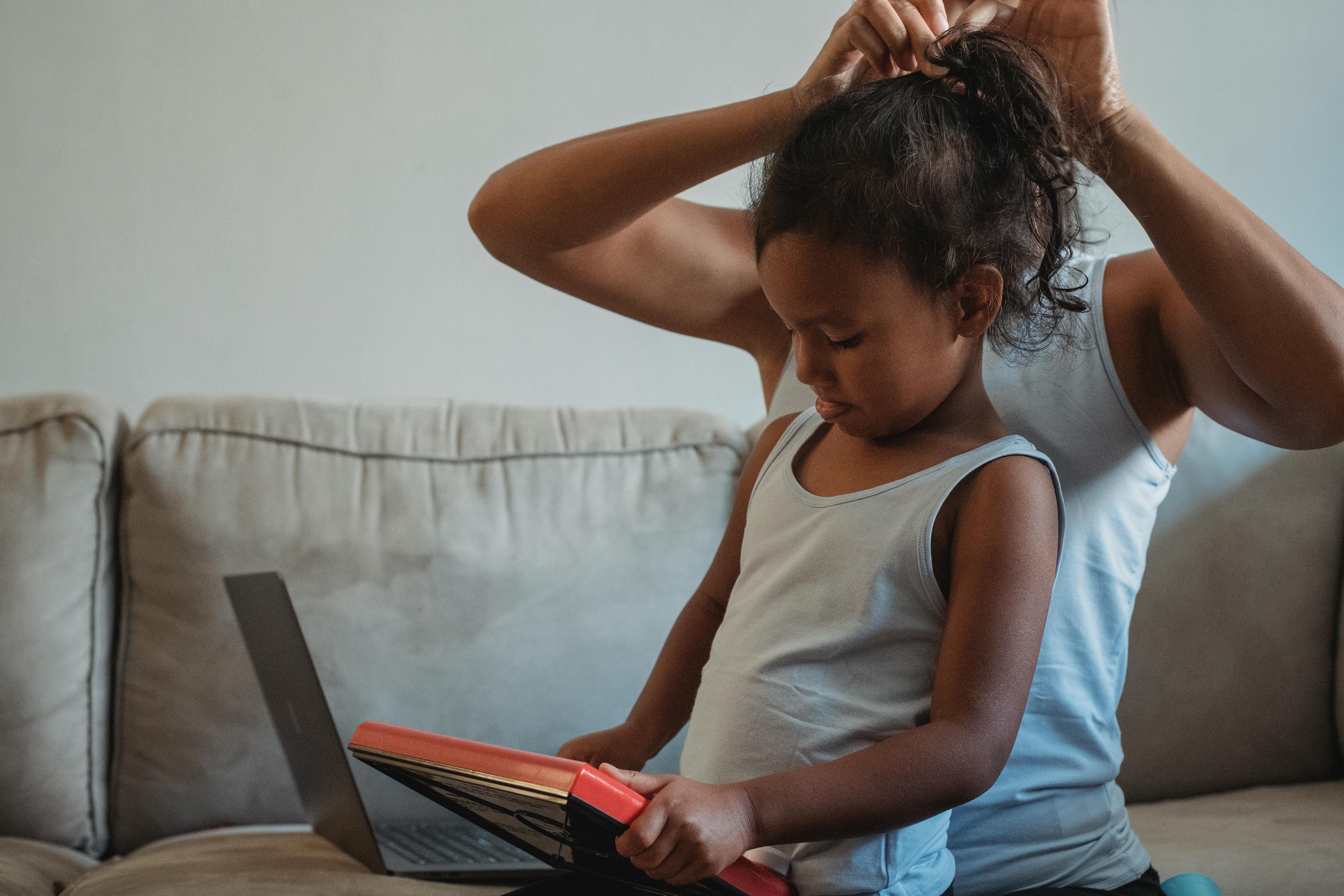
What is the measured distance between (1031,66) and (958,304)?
15 centimetres

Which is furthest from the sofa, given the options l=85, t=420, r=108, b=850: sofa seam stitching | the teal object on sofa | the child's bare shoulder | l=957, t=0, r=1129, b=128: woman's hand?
l=957, t=0, r=1129, b=128: woman's hand

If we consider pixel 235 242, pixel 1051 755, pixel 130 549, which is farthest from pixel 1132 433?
pixel 235 242

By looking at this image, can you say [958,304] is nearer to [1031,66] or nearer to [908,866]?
[1031,66]

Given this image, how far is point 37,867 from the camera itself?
970 mm

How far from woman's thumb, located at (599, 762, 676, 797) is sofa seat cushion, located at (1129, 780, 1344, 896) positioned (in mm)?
599

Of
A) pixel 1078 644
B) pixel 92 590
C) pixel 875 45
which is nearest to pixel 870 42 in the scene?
pixel 875 45

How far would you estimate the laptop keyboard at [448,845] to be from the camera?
0.94 metres

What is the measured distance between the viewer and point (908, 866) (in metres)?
0.61

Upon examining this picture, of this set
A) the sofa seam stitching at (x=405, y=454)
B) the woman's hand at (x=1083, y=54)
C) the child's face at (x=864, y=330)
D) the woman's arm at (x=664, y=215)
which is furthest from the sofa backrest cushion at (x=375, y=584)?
the woman's hand at (x=1083, y=54)

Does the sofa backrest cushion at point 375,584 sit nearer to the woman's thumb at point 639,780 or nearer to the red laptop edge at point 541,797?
the red laptop edge at point 541,797

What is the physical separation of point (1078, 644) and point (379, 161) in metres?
1.25

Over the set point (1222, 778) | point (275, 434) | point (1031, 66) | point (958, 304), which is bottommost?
point (1222, 778)

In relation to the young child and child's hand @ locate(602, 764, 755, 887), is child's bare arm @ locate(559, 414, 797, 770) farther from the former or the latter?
child's hand @ locate(602, 764, 755, 887)

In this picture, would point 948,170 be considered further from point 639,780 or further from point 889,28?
point 639,780
